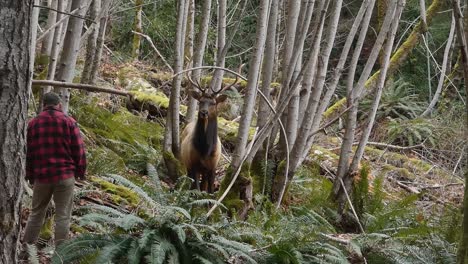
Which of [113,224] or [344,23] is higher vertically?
[344,23]

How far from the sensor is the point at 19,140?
4020 millimetres

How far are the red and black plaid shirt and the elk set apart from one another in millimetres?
4792

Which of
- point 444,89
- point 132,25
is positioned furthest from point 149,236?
point 132,25

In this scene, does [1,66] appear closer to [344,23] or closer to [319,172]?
[319,172]

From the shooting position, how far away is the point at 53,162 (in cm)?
629

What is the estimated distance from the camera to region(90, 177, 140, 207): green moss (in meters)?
8.45

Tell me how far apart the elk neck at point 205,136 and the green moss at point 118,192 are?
2538 millimetres

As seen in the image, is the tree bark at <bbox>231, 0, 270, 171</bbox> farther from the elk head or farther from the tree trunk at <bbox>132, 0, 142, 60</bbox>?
the tree trunk at <bbox>132, 0, 142, 60</bbox>

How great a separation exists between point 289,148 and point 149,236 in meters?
3.80

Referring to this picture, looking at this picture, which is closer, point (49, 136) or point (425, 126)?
point (49, 136)

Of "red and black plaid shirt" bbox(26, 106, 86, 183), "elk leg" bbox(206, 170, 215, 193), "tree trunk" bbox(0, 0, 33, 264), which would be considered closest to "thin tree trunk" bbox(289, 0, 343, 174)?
"elk leg" bbox(206, 170, 215, 193)

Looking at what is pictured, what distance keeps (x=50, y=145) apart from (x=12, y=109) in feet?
7.76

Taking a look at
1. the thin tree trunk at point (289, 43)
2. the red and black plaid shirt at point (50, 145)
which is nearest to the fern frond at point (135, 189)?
the red and black plaid shirt at point (50, 145)

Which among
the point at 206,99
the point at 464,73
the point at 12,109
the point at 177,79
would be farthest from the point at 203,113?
the point at 12,109
